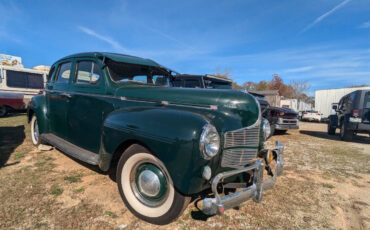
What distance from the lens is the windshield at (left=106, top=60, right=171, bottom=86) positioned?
3.31m

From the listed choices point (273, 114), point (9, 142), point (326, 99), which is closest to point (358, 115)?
point (273, 114)

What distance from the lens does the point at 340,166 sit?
15.5ft

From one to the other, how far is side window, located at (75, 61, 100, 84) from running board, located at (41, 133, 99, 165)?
1134 millimetres

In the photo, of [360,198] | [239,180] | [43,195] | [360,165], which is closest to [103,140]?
[43,195]

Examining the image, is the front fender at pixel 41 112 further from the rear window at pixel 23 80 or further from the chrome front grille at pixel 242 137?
the rear window at pixel 23 80

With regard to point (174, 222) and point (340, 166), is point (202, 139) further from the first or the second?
point (340, 166)

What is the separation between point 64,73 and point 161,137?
3.23 m

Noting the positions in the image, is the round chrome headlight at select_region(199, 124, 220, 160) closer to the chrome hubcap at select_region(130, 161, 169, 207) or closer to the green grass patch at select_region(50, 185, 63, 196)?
the chrome hubcap at select_region(130, 161, 169, 207)

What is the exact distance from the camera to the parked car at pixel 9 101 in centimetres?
1048

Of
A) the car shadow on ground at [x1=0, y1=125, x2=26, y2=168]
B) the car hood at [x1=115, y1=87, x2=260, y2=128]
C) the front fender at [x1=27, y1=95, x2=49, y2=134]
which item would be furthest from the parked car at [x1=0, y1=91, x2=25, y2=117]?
the car hood at [x1=115, y1=87, x2=260, y2=128]

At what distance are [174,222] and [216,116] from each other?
51.9 inches

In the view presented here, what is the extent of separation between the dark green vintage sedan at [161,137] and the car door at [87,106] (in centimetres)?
2

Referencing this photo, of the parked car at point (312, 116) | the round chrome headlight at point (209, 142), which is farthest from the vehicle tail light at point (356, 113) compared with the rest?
the parked car at point (312, 116)

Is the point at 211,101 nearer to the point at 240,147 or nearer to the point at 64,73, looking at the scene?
the point at 240,147
